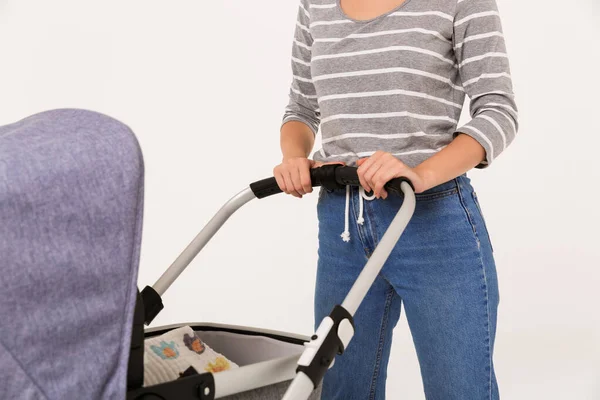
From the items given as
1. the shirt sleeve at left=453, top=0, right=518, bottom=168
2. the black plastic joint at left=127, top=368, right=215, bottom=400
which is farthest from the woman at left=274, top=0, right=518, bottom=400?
the black plastic joint at left=127, top=368, right=215, bottom=400

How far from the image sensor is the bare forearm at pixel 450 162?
1.36m

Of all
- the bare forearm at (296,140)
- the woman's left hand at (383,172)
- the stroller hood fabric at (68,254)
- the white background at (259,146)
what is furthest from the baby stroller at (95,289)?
the white background at (259,146)

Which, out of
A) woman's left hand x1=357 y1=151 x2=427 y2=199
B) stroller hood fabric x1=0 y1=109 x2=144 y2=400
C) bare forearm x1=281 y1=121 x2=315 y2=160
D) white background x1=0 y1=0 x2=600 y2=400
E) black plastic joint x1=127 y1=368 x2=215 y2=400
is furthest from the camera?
white background x1=0 y1=0 x2=600 y2=400

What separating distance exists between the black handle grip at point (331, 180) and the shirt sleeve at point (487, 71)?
16cm

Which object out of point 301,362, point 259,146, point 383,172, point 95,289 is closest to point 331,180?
point 383,172

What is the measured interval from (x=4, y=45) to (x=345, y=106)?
6.63 feet

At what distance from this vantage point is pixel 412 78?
4.72 ft

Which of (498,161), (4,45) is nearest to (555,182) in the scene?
(498,161)

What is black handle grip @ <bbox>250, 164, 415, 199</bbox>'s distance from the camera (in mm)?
1367

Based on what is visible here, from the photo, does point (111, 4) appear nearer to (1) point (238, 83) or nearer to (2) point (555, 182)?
(1) point (238, 83)

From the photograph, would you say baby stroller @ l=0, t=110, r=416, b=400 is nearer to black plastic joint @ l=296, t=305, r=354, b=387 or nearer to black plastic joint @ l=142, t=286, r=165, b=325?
black plastic joint @ l=296, t=305, r=354, b=387

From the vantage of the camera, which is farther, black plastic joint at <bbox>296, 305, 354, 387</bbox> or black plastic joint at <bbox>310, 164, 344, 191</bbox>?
black plastic joint at <bbox>310, 164, 344, 191</bbox>

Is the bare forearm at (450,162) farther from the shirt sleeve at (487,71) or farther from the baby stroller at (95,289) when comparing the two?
the baby stroller at (95,289)

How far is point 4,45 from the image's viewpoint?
3.10m
